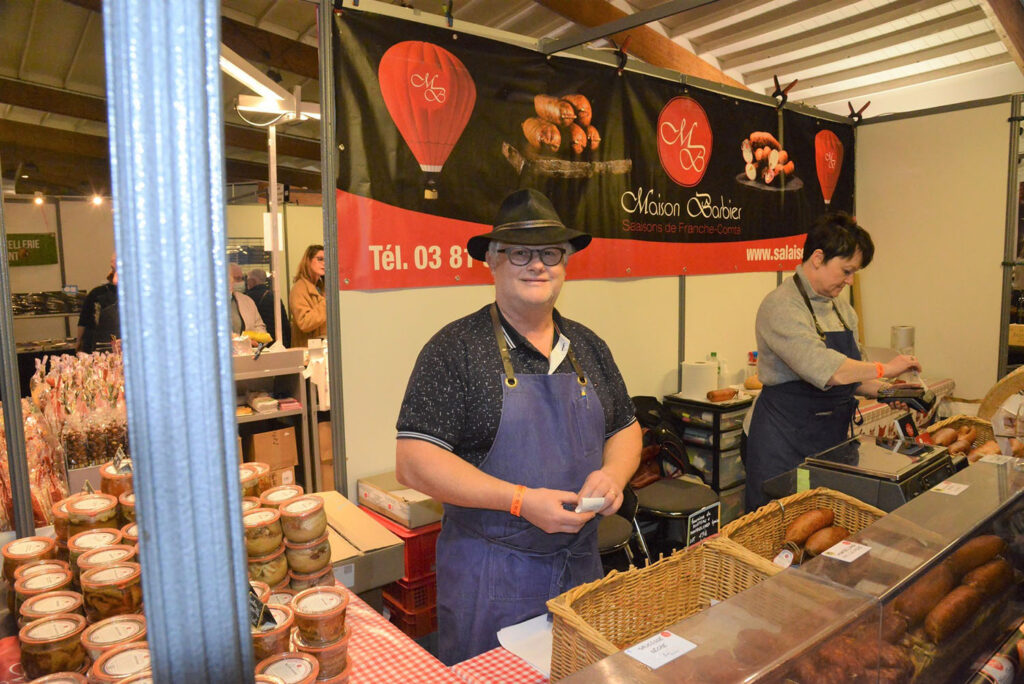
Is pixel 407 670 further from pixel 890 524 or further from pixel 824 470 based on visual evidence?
pixel 824 470

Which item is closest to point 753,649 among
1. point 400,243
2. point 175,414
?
point 175,414

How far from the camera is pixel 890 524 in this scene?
4.80 feet

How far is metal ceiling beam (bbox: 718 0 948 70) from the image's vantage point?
14.8 feet

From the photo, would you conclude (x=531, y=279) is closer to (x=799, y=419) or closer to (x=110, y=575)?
(x=110, y=575)

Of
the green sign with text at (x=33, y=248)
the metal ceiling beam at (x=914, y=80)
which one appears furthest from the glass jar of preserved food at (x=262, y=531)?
the green sign with text at (x=33, y=248)

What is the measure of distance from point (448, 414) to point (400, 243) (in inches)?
65.0

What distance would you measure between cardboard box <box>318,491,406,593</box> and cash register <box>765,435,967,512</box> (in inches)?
53.2

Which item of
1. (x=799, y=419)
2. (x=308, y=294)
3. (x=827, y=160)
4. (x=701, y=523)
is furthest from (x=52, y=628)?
(x=827, y=160)

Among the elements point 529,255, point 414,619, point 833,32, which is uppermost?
point 833,32

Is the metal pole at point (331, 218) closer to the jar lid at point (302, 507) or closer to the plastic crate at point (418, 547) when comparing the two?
the plastic crate at point (418, 547)

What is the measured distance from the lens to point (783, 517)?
184cm

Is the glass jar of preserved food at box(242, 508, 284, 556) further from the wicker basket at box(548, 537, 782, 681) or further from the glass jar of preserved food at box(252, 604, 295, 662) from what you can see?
the wicker basket at box(548, 537, 782, 681)

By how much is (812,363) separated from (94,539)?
2592 millimetres

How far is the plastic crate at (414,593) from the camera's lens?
304cm
